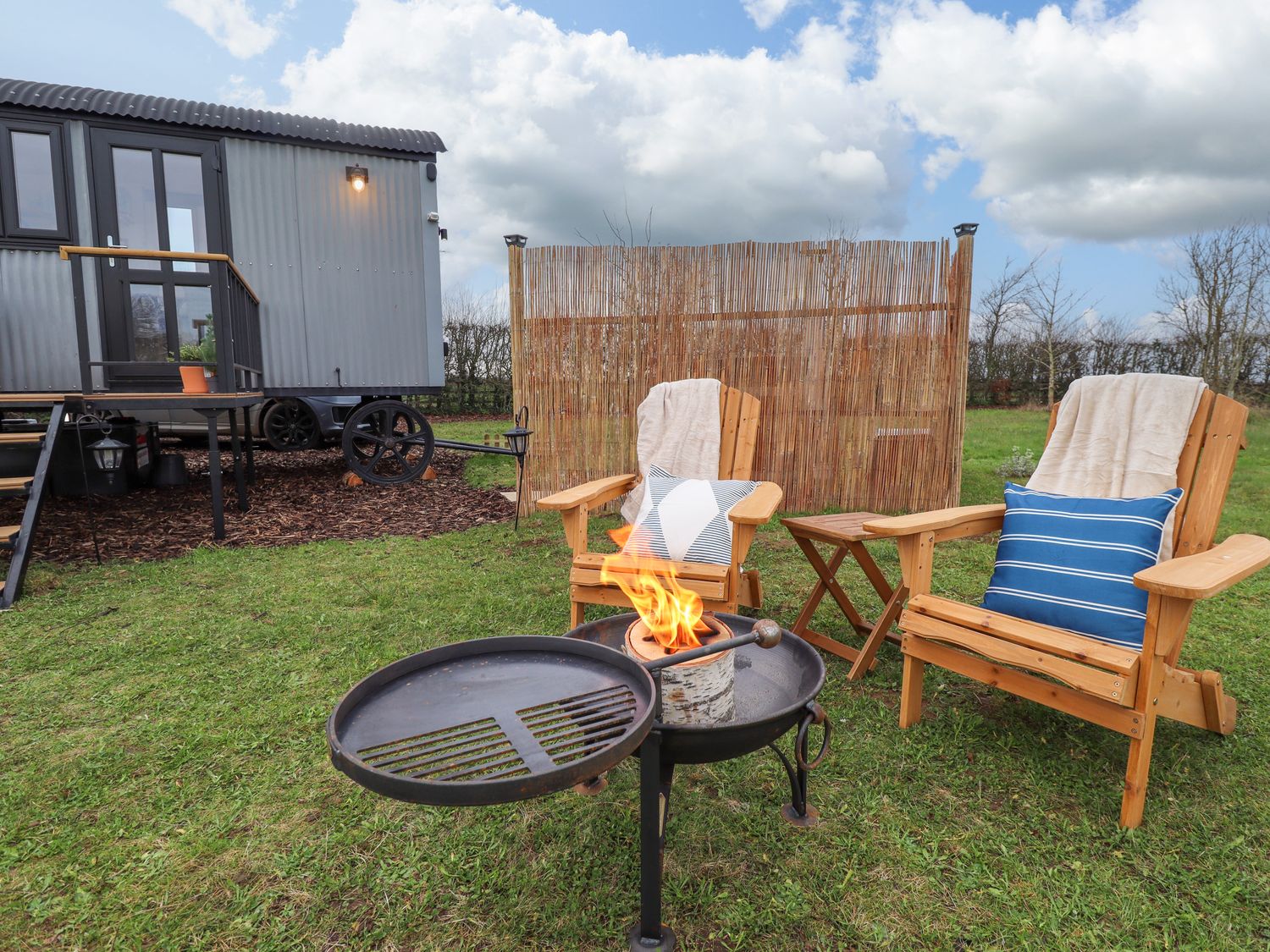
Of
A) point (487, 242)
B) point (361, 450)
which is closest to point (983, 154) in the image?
point (487, 242)

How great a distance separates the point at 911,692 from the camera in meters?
Result: 2.09

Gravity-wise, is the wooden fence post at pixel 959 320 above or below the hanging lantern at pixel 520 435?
above

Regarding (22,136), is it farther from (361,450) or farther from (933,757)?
(933,757)

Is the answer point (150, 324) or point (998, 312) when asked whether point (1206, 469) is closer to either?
point (150, 324)

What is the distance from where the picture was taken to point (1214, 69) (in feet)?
20.2

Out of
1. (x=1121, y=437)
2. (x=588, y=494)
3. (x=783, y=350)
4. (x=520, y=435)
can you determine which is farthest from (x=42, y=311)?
(x=1121, y=437)

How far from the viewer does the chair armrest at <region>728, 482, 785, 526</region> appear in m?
2.33

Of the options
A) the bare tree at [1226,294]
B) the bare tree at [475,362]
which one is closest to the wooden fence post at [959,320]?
the bare tree at [1226,294]

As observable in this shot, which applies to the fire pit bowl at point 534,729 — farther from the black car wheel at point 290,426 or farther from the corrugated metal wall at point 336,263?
the black car wheel at point 290,426

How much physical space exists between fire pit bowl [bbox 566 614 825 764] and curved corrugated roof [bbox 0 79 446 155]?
6.28 m

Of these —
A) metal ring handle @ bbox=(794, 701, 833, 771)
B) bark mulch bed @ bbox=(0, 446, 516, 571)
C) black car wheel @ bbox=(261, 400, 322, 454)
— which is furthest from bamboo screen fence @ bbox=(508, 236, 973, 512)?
metal ring handle @ bbox=(794, 701, 833, 771)

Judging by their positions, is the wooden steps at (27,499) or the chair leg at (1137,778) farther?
the wooden steps at (27,499)

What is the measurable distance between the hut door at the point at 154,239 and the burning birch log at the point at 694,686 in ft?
17.4

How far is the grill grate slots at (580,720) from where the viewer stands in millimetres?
1076
